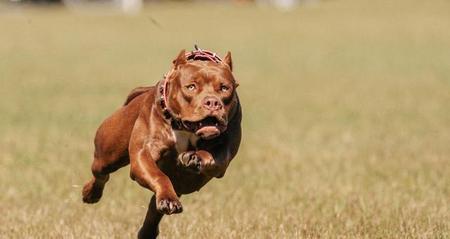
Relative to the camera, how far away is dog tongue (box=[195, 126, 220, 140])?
543 cm

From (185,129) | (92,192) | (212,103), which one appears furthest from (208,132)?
(92,192)

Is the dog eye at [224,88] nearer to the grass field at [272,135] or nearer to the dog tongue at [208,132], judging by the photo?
the dog tongue at [208,132]

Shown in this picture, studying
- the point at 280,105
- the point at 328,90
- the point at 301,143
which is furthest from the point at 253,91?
the point at 301,143

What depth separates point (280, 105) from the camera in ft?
63.5

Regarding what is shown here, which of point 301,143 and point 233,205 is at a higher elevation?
point 233,205

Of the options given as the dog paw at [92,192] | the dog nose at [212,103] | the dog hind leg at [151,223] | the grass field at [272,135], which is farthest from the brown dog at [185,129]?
the grass field at [272,135]

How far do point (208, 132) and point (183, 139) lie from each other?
342mm

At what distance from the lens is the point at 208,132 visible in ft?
17.8

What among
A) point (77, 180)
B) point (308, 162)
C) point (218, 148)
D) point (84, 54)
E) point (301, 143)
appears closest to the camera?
point (218, 148)

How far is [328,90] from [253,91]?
1521 millimetres

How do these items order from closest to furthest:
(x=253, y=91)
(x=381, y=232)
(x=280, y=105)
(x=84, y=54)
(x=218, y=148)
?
(x=218, y=148) < (x=381, y=232) < (x=280, y=105) < (x=253, y=91) < (x=84, y=54)

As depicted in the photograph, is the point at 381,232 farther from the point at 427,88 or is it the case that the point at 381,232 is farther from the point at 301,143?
the point at 427,88

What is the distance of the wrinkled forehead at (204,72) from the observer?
18.3 feet

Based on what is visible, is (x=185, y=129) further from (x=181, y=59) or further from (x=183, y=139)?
(x=181, y=59)
